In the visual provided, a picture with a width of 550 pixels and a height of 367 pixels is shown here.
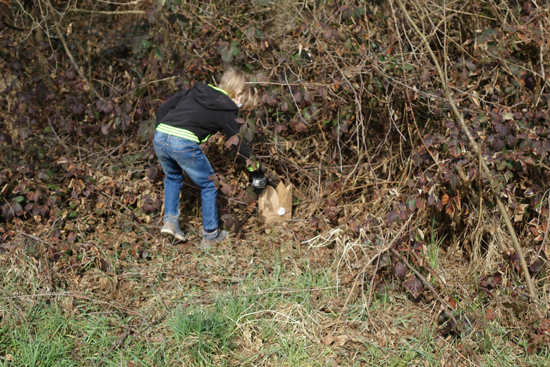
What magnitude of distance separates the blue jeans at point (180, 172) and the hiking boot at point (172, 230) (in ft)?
0.13

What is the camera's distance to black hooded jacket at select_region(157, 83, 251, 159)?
409cm

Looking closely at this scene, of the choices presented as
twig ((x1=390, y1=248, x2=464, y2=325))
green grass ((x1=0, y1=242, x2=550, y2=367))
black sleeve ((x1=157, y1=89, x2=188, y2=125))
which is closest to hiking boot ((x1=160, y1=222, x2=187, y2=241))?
green grass ((x1=0, y1=242, x2=550, y2=367))

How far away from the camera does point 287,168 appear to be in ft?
15.5

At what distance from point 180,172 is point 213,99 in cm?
68

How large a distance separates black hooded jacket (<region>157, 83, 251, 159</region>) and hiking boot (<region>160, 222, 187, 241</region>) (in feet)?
2.27

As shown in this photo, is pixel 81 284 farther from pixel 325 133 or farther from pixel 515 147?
pixel 515 147

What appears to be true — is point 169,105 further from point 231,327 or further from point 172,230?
point 231,327

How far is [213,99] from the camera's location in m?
4.09

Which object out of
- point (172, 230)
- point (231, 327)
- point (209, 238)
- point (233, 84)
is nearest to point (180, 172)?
point (172, 230)

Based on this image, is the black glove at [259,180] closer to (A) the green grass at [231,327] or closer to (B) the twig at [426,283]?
(A) the green grass at [231,327]

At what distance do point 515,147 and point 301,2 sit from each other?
204 cm

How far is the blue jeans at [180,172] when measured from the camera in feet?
13.6

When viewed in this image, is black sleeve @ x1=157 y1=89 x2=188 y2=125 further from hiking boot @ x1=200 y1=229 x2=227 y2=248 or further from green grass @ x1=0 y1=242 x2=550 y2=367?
green grass @ x1=0 y1=242 x2=550 y2=367

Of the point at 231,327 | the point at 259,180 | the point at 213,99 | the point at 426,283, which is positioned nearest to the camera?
the point at 231,327
